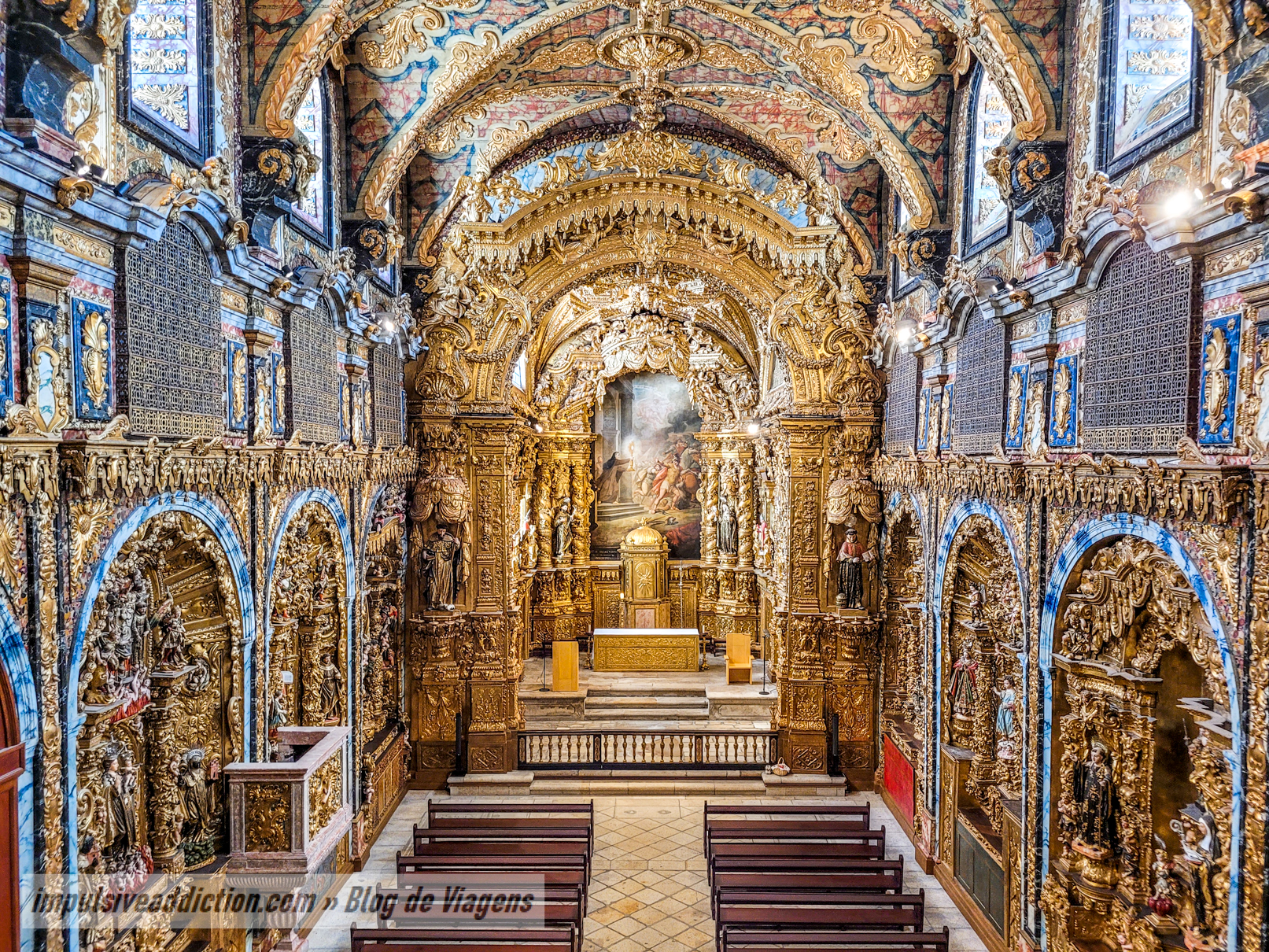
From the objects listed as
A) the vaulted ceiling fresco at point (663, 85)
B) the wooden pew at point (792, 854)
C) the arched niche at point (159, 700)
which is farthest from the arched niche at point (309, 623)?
the wooden pew at point (792, 854)

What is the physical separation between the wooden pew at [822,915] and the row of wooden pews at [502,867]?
168 cm

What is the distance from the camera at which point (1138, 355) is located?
704 centimetres

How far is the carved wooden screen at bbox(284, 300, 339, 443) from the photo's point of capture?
32.4 ft

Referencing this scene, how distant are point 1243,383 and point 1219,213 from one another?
1.14 metres

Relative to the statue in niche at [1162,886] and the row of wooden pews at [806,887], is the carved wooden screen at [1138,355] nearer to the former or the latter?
the statue in niche at [1162,886]

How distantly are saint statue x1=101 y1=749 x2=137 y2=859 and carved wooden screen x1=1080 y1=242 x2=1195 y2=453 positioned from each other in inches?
335

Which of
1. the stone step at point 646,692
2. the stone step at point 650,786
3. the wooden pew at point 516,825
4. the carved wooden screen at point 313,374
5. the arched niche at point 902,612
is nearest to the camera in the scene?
the carved wooden screen at point 313,374

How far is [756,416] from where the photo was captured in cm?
2134

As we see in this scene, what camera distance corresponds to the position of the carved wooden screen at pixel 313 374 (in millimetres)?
9891

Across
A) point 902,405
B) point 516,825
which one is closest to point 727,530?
point 902,405

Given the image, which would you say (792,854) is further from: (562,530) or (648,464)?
(648,464)

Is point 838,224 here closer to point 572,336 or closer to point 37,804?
point 572,336

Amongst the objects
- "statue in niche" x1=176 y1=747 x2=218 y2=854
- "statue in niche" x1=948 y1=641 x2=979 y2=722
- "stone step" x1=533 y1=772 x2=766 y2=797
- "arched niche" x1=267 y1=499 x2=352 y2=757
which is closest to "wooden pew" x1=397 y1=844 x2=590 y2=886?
"arched niche" x1=267 y1=499 x2=352 y2=757

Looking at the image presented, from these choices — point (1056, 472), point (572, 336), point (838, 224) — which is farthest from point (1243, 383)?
point (572, 336)
